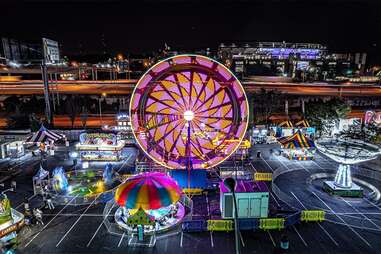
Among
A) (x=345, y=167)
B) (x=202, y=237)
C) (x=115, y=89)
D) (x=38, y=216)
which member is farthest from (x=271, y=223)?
(x=115, y=89)

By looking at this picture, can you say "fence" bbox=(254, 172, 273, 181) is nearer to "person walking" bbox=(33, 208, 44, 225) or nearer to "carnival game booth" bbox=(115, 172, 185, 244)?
"carnival game booth" bbox=(115, 172, 185, 244)

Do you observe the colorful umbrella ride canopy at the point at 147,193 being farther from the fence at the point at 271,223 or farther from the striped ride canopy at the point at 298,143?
the striped ride canopy at the point at 298,143

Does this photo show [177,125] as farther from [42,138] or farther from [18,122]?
[18,122]

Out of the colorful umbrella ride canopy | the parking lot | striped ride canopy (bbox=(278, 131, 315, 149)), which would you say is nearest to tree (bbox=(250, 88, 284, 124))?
striped ride canopy (bbox=(278, 131, 315, 149))

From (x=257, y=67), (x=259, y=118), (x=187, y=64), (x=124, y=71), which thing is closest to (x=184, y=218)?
(x=187, y=64)

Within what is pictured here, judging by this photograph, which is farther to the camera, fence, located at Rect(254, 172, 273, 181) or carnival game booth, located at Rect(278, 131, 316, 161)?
carnival game booth, located at Rect(278, 131, 316, 161)

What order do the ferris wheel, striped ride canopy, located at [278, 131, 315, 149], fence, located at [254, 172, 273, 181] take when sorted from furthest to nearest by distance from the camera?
striped ride canopy, located at [278, 131, 315, 149], fence, located at [254, 172, 273, 181], the ferris wheel

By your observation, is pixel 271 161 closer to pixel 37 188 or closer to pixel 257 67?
pixel 37 188
